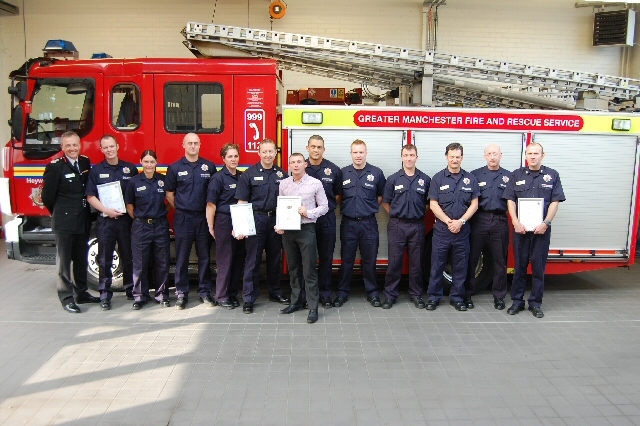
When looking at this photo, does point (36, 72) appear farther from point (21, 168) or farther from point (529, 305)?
point (529, 305)

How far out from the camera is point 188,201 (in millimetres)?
5824

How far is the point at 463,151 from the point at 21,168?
5.35 m

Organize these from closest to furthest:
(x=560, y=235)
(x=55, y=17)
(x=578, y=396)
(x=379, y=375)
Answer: (x=578, y=396)
(x=379, y=375)
(x=560, y=235)
(x=55, y=17)

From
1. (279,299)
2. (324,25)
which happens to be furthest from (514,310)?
(324,25)

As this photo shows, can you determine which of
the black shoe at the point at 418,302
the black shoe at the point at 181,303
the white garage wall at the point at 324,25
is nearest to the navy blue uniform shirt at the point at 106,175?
the black shoe at the point at 181,303

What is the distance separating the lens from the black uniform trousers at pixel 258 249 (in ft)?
19.0

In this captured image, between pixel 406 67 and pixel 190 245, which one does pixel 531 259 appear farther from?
pixel 190 245

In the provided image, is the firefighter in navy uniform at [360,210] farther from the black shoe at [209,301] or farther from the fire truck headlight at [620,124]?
the fire truck headlight at [620,124]

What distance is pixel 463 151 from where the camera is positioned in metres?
6.30

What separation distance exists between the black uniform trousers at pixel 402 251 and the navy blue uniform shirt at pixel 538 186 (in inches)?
43.1

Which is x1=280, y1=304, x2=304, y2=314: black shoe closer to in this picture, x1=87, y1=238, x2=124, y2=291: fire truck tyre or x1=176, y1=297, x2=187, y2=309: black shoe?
x1=176, y1=297, x2=187, y2=309: black shoe

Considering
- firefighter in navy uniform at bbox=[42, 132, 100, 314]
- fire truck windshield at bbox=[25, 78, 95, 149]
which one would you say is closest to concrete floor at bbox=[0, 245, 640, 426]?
firefighter in navy uniform at bbox=[42, 132, 100, 314]

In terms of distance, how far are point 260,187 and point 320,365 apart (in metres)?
2.12

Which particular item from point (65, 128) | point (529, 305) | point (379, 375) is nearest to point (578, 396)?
point (379, 375)
